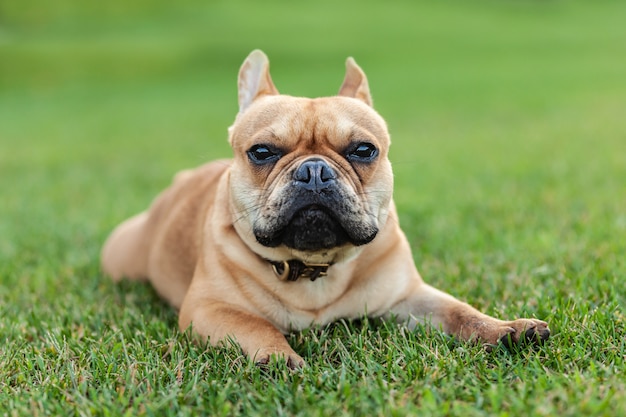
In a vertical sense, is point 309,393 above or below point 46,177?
above

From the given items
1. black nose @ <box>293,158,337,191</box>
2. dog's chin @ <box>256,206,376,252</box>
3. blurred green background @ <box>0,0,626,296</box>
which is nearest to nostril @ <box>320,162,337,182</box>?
black nose @ <box>293,158,337,191</box>

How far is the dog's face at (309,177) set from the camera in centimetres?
338

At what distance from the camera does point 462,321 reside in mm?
3621

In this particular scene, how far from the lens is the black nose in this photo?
3334mm

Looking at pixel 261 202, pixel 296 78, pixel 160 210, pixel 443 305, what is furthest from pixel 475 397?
pixel 296 78

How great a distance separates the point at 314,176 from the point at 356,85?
137 cm

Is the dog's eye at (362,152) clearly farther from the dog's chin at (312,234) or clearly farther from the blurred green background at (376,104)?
the blurred green background at (376,104)

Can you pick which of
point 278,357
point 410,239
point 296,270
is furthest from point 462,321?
point 410,239

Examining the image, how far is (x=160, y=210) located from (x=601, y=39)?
1104 inches

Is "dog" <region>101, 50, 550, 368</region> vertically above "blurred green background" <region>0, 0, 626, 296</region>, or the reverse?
"dog" <region>101, 50, 550, 368</region>

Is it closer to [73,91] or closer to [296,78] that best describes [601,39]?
[296,78]

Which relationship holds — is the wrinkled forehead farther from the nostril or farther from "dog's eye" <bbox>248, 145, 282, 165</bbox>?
the nostril

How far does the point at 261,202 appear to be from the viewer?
359cm

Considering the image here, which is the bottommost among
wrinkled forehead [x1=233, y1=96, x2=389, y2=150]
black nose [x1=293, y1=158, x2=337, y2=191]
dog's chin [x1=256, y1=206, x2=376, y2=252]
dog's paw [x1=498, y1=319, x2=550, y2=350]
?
dog's paw [x1=498, y1=319, x2=550, y2=350]
